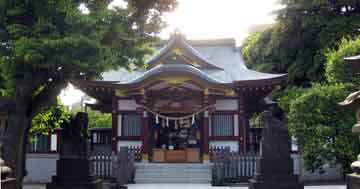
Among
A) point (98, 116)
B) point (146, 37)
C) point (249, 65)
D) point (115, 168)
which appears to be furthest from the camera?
point (98, 116)

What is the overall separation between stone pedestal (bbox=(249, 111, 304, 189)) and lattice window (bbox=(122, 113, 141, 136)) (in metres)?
10.1

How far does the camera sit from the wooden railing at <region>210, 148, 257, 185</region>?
17609 millimetres

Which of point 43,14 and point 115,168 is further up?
point 43,14

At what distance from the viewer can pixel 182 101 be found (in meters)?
21.6

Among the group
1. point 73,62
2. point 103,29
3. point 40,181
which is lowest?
point 40,181

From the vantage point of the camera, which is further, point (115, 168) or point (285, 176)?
point (115, 168)

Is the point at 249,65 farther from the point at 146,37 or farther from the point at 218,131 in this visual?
the point at 146,37

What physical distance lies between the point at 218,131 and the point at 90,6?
11419 mm

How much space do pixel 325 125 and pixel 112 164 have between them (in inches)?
334

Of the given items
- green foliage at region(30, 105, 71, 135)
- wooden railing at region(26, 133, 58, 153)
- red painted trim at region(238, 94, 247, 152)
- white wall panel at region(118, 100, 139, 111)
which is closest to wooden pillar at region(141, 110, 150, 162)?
white wall panel at region(118, 100, 139, 111)

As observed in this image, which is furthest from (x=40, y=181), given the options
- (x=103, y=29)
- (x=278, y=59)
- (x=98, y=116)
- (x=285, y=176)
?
(x=98, y=116)

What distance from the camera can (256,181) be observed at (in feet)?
39.9

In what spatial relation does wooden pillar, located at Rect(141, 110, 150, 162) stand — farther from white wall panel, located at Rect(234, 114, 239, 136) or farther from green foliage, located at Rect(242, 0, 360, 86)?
green foliage, located at Rect(242, 0, 360, 86)

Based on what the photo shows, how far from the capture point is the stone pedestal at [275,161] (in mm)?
11883
